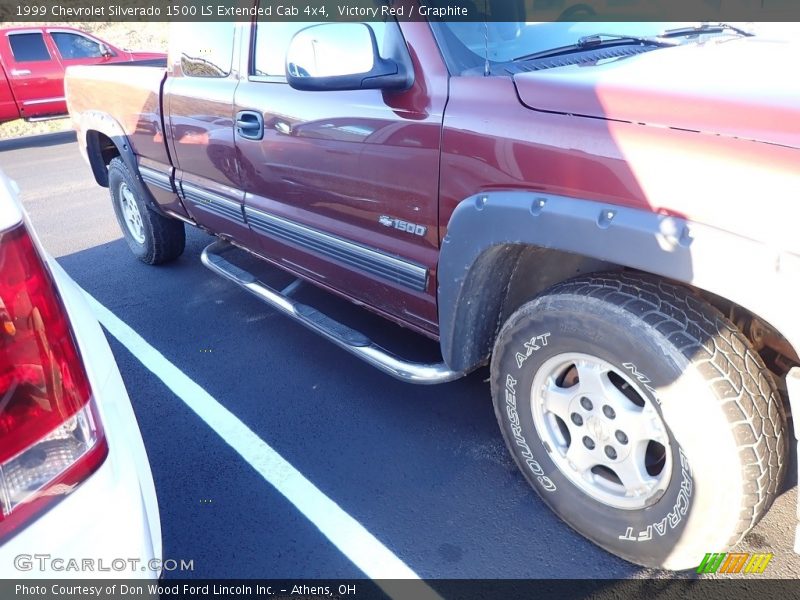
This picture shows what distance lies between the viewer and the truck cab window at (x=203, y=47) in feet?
10.4

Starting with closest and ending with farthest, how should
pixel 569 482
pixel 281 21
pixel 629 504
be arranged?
pixel 629 504
pixel 569 482
pixel 281 21

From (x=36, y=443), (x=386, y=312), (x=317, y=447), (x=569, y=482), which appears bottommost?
(x=317, y=447)

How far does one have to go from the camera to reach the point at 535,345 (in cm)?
201

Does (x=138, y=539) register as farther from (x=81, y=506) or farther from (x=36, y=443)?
(x=36, y=443)

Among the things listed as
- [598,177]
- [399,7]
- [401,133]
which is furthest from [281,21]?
[598,177]

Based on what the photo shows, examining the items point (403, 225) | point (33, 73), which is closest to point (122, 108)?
point (403, 225)

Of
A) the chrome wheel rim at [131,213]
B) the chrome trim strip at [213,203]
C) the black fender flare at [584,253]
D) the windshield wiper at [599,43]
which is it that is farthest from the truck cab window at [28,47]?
the black fender flare at [584,253]

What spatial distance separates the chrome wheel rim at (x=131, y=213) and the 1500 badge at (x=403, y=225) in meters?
2.75

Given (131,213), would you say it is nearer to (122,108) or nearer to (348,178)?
(122,108)

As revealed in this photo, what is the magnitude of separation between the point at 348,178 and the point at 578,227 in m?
1.07

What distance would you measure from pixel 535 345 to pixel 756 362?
0.63 metres

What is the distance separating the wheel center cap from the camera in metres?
1.99

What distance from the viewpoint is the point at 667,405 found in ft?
5.59

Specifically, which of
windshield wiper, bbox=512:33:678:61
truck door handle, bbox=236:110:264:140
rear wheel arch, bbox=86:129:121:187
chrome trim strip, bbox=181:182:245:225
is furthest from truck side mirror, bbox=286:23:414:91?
rear wheel arch, bbox=86:129:121:187
